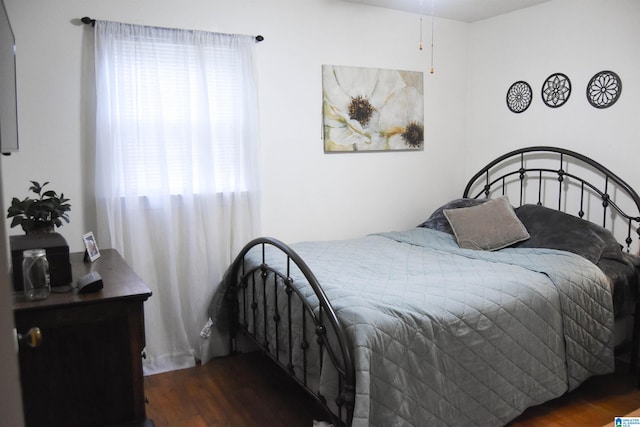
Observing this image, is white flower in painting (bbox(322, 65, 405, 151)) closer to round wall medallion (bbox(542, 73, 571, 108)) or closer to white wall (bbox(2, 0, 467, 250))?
white wall (bbox(2, 0, 467, 250))

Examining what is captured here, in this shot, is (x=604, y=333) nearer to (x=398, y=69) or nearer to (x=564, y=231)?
(x=564, y=231)

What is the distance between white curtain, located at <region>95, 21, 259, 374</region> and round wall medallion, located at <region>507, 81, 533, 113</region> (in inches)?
79.8

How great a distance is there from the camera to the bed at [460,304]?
2.03 metres

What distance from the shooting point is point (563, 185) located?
12.1ft

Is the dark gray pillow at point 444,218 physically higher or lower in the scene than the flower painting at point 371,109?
lower

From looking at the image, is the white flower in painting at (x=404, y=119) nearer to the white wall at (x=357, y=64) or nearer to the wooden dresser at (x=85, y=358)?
the white wall at (x=357, y=64)

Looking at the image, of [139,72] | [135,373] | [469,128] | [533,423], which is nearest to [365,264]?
[533,423]

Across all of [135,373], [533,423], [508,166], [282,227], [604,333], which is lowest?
[533,423]

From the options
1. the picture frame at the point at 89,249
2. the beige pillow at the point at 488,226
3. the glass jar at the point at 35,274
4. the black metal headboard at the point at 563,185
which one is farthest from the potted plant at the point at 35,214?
the black metal headboard at the point at 563,185

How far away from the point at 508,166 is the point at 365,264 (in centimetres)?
179

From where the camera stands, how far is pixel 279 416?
263 centimetres

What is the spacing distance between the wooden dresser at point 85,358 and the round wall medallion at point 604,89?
3.09 metres

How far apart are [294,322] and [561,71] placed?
105 inches

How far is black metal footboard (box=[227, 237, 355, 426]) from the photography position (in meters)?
2.02
